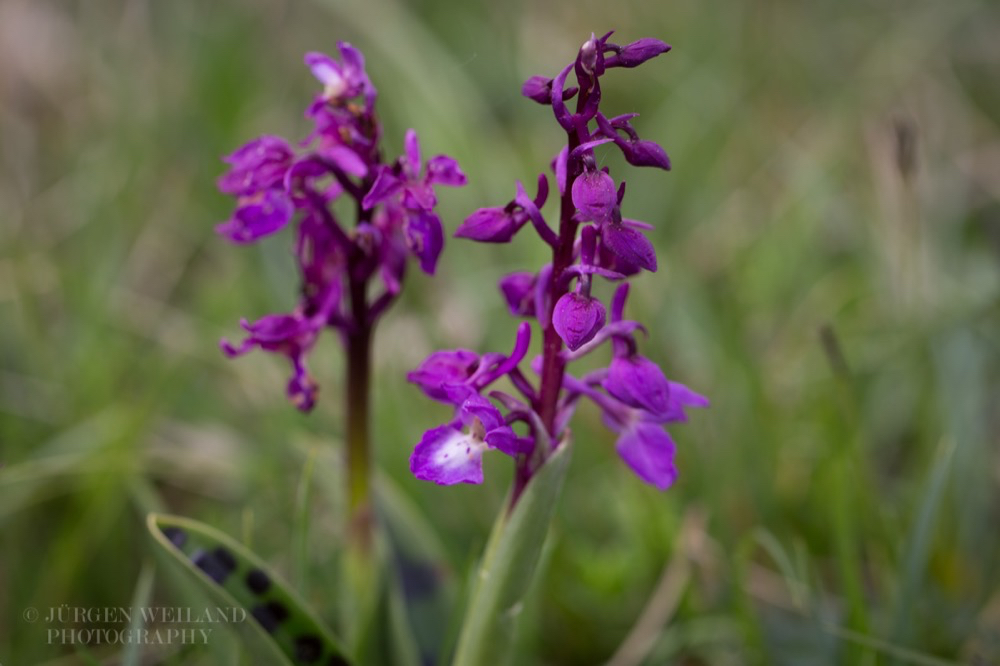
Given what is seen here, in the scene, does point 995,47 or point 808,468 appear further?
point 995,47

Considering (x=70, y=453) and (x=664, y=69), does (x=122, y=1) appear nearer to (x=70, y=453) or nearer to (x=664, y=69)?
(x=664, y=69)

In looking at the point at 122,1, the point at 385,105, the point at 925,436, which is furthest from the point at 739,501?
the point at 122,1

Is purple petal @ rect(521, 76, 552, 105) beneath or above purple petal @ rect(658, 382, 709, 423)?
above

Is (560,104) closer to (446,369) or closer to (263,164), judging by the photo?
(446,369)

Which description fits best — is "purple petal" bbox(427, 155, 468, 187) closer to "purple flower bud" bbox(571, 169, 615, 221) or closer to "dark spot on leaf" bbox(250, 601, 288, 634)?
"purple flower bud" bbox(571, 169, 615, 221)

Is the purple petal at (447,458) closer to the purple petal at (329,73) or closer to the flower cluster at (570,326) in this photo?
the flower cluster at (570,326)

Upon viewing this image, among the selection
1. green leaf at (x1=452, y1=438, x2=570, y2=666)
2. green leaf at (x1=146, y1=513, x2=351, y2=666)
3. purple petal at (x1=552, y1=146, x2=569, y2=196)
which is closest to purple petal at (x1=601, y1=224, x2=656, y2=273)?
purple petal at (x1=552, y1=146, x2=569, y2=196)
